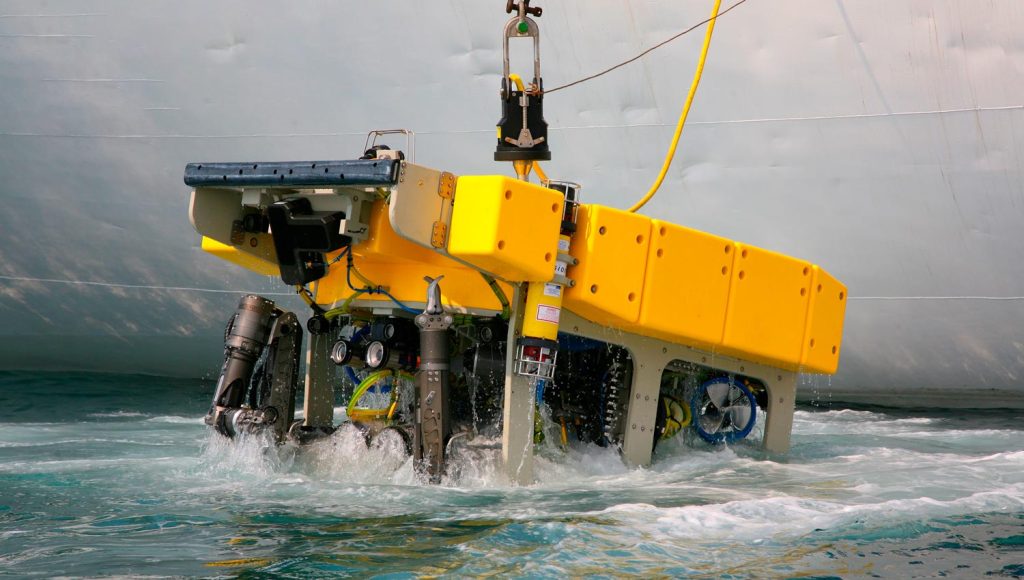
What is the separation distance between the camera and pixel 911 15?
7.44 m

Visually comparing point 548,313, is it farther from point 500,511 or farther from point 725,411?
point 725,411

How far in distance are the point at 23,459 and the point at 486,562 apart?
3270 mm

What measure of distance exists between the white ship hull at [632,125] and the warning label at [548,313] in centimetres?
312

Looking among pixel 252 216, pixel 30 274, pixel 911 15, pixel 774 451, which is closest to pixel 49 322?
pixel 30 274

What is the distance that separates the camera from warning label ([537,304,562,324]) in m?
5.20

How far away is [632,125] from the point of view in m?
8.09

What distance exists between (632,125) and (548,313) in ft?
10.5

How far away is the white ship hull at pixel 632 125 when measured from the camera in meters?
7.56

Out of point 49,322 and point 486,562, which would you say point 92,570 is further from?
point 49,322

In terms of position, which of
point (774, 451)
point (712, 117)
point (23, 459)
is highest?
point (712, 117)

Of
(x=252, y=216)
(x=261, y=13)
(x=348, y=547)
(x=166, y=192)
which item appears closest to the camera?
(x=348, y=547)

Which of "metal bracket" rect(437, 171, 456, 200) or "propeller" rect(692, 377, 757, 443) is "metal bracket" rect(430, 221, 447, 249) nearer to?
"metal bracket" rect(437, 171, 456, 200)

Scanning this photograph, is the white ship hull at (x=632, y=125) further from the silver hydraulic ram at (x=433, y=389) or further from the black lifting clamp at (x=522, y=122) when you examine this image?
the silver hydraulic ram at (x=433, y=389)

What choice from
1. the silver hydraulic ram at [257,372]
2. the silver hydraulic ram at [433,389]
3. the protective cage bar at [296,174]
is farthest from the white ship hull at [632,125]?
the silver hydraulic ram at [433,389]
